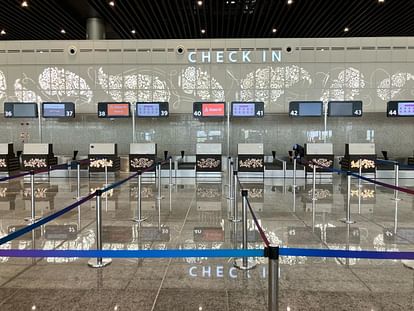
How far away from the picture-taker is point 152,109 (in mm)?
15664

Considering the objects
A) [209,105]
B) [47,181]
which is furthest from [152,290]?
[209,105]

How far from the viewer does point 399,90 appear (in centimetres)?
1667

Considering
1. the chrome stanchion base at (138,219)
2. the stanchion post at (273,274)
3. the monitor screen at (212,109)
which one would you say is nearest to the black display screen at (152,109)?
the monitor screen at (212,109)

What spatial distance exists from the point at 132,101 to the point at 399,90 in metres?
13.4

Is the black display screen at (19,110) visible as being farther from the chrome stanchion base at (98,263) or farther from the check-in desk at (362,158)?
the check-in desk at (362,158)

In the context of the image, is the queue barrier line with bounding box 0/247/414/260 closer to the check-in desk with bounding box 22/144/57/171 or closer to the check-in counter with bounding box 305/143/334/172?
the check-in counter with bounding box 305/143/334/172

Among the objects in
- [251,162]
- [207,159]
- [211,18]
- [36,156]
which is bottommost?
[251,162]

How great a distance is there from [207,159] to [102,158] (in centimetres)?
432

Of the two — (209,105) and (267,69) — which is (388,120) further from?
(209,105)

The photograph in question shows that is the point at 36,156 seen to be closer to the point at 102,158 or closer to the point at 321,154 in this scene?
the point at 102,158

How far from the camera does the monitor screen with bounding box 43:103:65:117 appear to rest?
1584 cm

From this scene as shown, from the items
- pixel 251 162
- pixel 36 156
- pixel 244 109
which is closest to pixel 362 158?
pixel 251 162

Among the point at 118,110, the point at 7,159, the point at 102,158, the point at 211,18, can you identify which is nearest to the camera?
the point at 102,158

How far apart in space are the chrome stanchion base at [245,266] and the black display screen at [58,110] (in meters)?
Result: 13.4
